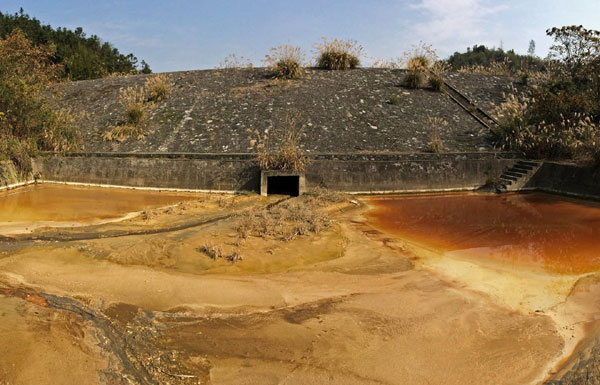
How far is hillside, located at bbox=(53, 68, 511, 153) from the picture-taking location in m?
13.3

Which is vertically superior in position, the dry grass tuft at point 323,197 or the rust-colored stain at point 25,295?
the dry grass tuft at point 323,197

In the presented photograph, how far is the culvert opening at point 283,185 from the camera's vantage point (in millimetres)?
11742

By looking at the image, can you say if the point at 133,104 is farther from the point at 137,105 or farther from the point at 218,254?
the point at 218,254

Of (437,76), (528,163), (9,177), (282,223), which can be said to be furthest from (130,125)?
(528,163)

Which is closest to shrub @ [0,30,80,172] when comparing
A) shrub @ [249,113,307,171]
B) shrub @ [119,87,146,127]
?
shrub @ [119,87,146,127]

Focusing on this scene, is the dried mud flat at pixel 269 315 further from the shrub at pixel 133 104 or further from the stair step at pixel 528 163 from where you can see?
the shrub at pixel 133 104

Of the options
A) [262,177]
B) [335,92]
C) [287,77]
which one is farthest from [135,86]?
[262,177]

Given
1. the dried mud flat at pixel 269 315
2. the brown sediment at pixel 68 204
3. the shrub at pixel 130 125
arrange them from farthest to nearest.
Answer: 1. the shrub at pixel 130 125
2. the brown sediment at pixel 68 204
3. the dried mud flat at pixel 269 315

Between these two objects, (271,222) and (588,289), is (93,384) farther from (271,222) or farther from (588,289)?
(588,289)

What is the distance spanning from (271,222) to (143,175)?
5.73m

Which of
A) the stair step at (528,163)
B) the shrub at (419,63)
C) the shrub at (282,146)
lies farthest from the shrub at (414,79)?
the stair step at (528,163)

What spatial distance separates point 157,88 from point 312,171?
24.0 feet

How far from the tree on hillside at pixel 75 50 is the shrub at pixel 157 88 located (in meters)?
7.39

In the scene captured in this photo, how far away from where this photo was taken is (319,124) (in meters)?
13.9
